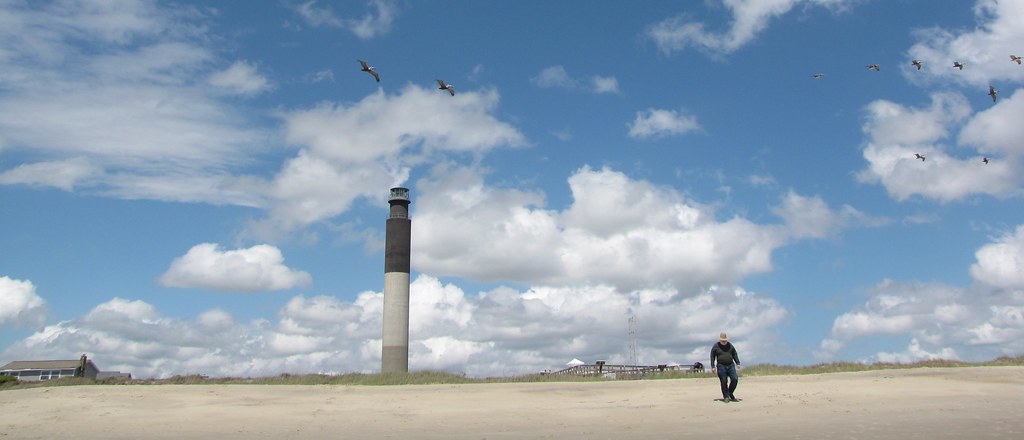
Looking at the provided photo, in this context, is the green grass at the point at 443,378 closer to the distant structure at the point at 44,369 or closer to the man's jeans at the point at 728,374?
the man's jeans at the point at 728,374

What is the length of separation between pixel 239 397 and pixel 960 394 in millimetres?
21087

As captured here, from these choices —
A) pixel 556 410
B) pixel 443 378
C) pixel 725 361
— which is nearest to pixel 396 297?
pixel 443 378

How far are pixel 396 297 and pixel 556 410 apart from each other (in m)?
34.2

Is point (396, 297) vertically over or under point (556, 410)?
over

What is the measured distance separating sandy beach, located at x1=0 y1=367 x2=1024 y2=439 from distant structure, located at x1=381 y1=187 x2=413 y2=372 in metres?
23.3

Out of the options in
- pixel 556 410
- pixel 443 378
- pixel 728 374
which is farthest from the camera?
pixel 443 378

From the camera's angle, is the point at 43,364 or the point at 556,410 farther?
the point at 43,364

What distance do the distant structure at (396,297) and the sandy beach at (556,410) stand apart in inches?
919

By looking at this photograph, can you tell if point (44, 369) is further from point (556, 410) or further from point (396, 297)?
point (556, 410)

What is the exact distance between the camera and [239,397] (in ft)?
80.8

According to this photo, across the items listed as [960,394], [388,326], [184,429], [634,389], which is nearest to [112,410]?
[184,429]

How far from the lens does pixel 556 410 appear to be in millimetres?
19484

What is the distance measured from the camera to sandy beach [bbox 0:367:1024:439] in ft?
47.8

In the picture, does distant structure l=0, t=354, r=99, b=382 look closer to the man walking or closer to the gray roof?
the gray roof
